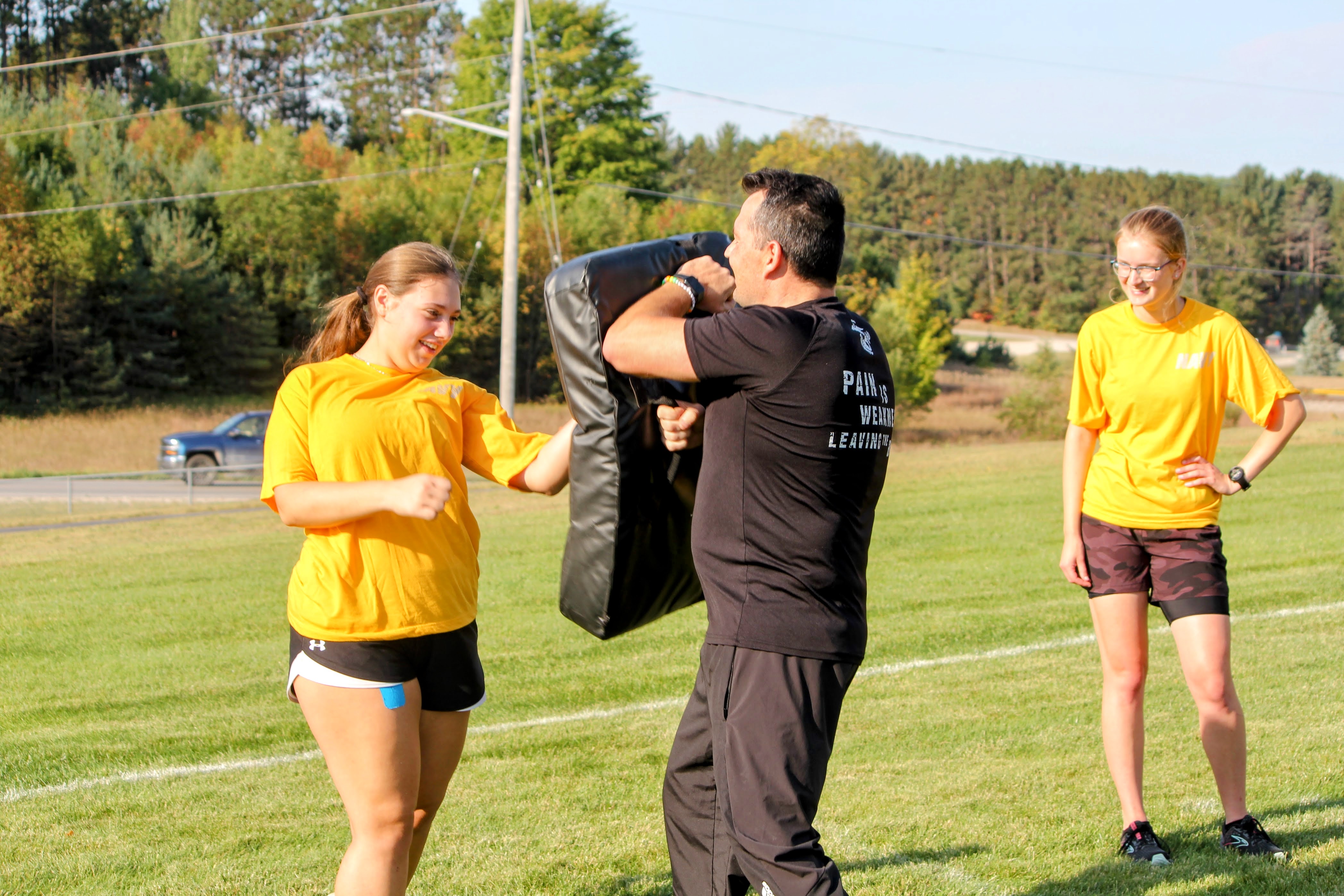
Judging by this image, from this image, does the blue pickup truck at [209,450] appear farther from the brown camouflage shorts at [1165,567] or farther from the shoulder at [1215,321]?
the shoulder at [1215,321]

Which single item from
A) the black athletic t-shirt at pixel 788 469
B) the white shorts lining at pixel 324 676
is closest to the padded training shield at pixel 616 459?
the black athletic t-shirt at pixel 788 469

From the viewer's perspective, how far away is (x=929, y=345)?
5456cm

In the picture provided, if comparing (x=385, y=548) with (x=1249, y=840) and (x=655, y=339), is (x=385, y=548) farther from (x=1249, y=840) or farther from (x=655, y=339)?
(x=1249, y=840)

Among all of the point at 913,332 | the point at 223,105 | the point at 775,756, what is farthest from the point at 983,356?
the point at 775,756

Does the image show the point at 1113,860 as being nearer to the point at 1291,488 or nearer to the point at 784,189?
the point at 784,189

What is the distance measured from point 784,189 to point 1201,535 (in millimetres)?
2374

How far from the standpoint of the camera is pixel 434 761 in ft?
10.2

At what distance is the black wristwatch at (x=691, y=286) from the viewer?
9.59 ft

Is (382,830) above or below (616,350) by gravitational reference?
below

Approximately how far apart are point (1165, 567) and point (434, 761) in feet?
8.71

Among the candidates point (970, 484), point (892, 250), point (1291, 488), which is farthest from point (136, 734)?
point (892, 250)

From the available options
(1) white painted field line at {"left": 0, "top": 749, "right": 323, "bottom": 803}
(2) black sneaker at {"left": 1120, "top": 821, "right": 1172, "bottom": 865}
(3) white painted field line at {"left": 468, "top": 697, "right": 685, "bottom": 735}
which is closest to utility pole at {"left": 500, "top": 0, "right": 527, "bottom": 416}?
(3) white painted field line at {"left": 468, "top": 697, "right": 685, "bottom": 735}

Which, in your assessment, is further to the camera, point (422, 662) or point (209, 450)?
point (209, 450)

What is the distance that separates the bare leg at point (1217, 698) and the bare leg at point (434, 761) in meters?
2.56
